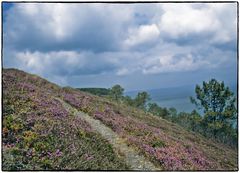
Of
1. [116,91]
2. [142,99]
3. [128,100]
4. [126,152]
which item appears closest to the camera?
[126,152]

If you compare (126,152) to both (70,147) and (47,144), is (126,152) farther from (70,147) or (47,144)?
(47,144)

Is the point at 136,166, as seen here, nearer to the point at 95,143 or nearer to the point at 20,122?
the point at 95,143

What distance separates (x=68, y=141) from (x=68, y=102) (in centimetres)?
1136

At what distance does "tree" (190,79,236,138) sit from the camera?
44406 mm

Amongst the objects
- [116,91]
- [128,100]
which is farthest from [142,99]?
[116,91]

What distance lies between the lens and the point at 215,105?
152 ft

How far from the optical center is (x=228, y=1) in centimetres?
1121

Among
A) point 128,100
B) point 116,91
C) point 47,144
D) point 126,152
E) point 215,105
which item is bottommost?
point 126,152

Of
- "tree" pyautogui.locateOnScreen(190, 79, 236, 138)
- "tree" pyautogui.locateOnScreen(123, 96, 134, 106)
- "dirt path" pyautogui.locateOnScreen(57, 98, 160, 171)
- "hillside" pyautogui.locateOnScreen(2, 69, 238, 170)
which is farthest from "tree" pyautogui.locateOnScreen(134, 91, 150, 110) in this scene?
"hillside" pyautogui.locateOnScreen(2, 69, 238, 170)

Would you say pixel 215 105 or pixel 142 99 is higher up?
pixel 142 99

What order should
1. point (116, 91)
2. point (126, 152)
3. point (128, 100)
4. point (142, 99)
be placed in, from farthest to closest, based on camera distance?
point (142, 99) → point (116, 91) → point (128, 100) → point (126, 152)

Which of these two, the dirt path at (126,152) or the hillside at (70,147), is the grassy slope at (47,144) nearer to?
the hillside at (70,147)

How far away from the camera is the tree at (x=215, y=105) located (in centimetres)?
4441

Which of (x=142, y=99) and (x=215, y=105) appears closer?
(x=215, y=105)
